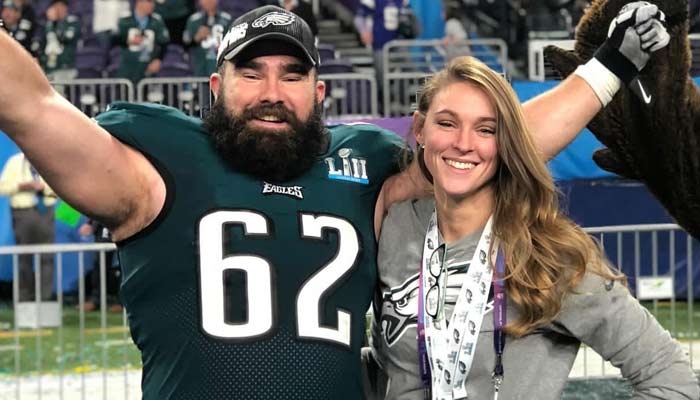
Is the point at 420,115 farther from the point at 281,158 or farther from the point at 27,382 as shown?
the point at 27,382

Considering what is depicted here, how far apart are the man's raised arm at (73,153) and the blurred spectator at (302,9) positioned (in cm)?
864

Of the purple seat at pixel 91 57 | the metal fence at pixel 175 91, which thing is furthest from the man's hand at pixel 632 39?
the purple seat at pixel 91 57

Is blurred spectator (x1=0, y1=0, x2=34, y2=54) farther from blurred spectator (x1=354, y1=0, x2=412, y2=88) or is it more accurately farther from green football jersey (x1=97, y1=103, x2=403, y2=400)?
green football jersey (x1=97, y1=103, x2=403, y2=400)

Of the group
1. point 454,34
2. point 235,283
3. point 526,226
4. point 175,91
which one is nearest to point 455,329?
point 526,226

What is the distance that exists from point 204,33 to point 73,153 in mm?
9868

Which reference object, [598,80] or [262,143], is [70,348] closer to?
[262,143]

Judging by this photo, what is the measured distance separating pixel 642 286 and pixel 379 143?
434 centimetres

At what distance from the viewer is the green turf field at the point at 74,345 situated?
805 cm

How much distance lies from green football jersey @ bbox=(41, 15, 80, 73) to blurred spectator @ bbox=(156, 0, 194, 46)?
893 millimetres

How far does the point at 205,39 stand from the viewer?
41.8 ft

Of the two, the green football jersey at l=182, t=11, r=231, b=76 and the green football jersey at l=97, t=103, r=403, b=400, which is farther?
the green football jersey at l=182, t=11, r=231, b=76

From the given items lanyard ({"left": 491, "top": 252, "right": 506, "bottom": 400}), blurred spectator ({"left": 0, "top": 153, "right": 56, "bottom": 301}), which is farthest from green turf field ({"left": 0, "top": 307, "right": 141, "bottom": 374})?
lanyard ({"left": 491, "top": 252, "right": 506, "bottom": 400})

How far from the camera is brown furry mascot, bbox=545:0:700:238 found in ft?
12.7

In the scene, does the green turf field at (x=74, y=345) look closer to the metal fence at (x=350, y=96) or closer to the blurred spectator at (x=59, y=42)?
the metal fence at (x=350, y=96)
